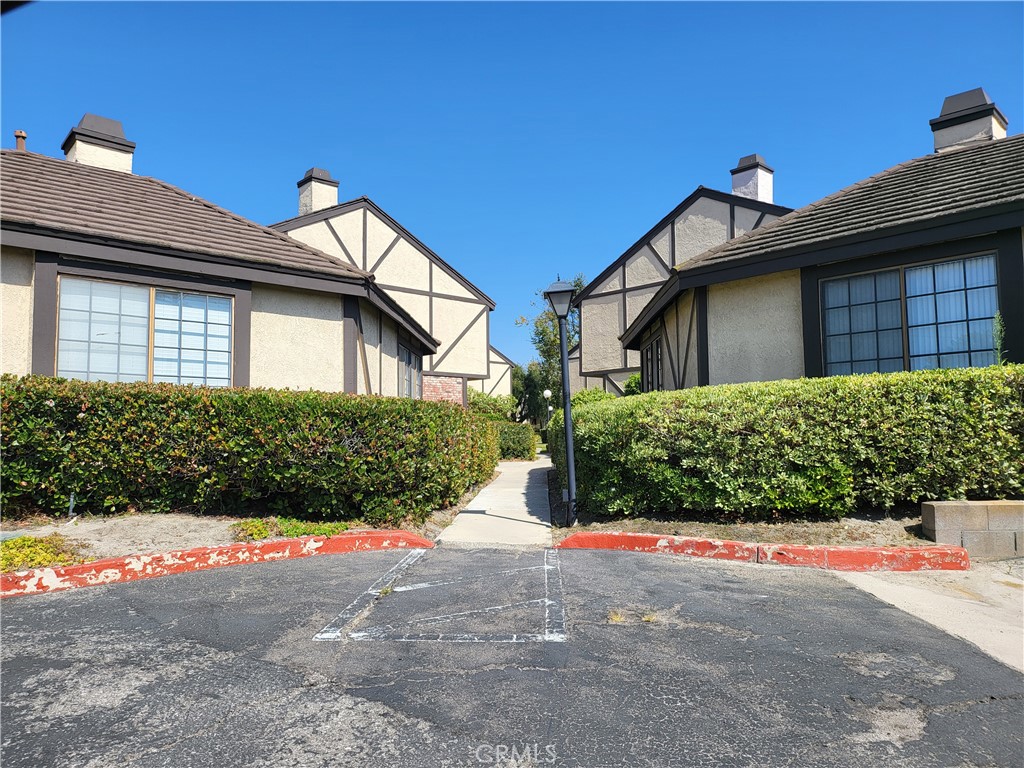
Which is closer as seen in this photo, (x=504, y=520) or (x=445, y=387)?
(x=504, y=520)

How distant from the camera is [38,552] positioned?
17.0 feet

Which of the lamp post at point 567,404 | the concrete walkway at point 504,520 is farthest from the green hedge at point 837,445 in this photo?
the concrete walkway at point 504,520

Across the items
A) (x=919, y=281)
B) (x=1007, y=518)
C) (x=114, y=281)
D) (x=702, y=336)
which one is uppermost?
(x=114, y=281)

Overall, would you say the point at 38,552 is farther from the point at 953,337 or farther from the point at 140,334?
the point at 953,337

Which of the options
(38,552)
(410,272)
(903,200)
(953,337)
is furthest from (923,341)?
(410,272)

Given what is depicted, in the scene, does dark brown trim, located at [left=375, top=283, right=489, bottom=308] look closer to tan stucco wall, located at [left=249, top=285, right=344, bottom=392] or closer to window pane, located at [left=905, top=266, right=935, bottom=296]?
tan stucco wall, located at [left=249, top=285, right=344, bottom=392]

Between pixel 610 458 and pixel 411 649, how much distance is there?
4.41 meters

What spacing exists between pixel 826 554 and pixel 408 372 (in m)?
11.9

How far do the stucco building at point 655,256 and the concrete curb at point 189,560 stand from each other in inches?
578

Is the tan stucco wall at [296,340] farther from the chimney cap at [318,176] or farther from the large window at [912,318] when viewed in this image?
the chimney cap at [318,176]

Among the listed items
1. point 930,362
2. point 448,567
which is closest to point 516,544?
point 448,567

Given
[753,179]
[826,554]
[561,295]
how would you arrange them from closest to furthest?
[826,554], [561,295], [753,179]

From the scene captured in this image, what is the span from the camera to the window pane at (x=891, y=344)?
28.8 feet

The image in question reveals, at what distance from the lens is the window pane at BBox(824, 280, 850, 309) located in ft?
30.5
